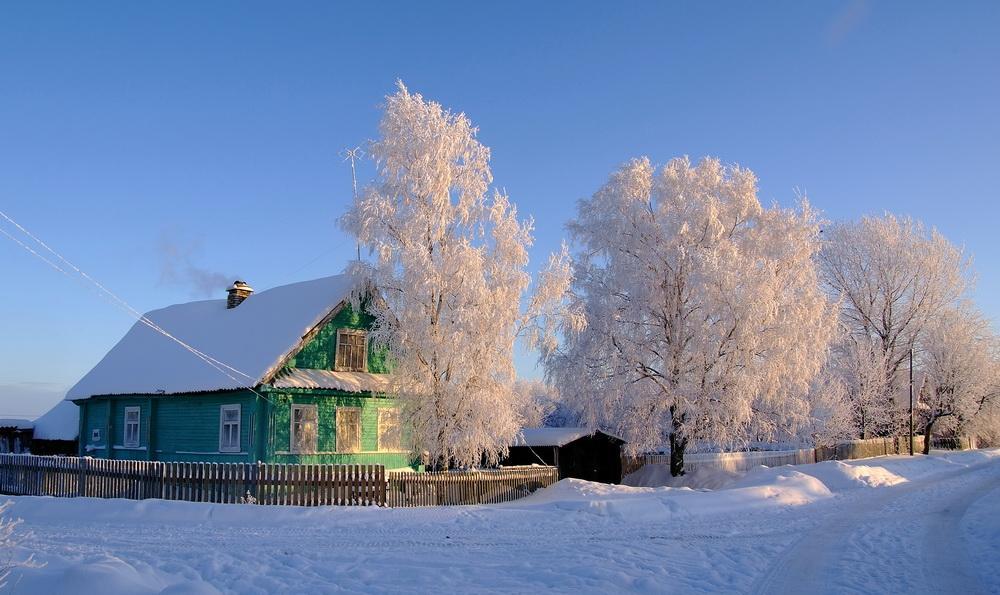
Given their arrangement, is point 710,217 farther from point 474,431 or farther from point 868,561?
point 868,561

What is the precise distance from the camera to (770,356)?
92.3 feet

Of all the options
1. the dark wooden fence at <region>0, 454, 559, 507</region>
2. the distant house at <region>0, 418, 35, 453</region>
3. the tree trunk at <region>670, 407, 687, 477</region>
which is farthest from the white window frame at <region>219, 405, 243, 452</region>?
the distant house at <region>0, 418, 35, 453</region>

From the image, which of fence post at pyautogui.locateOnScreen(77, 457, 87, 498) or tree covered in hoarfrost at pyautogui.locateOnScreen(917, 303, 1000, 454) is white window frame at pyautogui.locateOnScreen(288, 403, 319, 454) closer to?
fence post at pyautogui.locateOnScreen(77, 457, 87, 498)

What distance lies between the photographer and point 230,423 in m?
25.7

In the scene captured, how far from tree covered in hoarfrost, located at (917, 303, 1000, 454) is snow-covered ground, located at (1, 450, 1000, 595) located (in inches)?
1454

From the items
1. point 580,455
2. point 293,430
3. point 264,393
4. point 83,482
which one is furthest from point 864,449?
point 83,482

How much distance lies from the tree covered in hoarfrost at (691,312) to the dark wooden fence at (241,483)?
361 inches

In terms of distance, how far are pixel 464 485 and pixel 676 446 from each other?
11806 millimetres

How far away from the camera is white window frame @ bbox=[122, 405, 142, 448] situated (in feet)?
95.5

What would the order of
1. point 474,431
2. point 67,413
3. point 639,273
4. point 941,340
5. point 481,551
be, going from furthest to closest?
1. point 941,340
2. point 67,413
3. point 639,273
4. point 474,431
5. point 481,551

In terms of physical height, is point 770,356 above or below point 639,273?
below

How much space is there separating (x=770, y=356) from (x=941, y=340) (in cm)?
3520

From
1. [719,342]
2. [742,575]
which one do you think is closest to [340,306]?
[719,342]

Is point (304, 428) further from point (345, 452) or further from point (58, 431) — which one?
point (58, 431)
